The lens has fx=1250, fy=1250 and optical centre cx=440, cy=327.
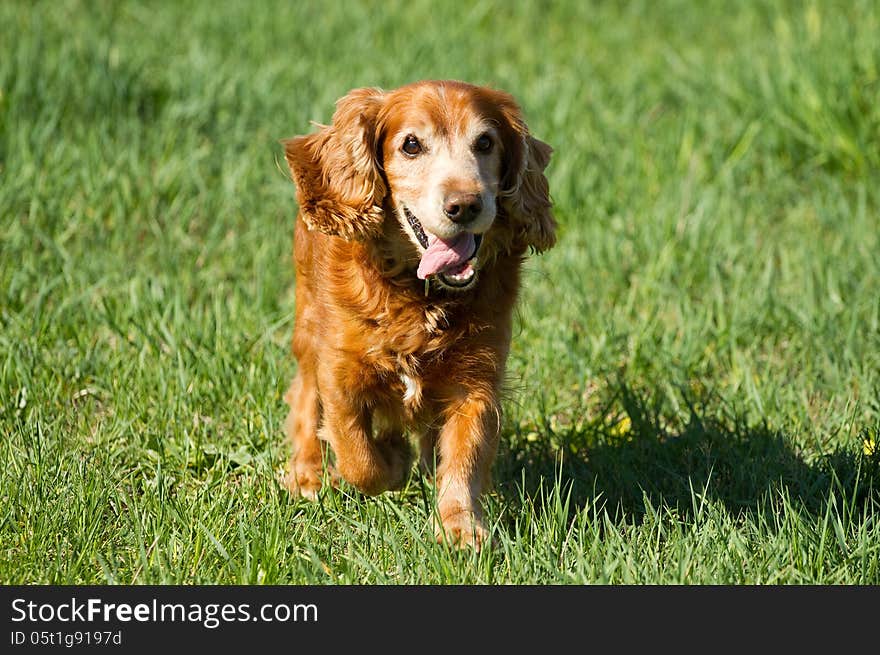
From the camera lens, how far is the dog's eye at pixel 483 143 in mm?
3528

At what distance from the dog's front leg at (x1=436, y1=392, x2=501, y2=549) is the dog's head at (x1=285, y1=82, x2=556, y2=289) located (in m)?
0.41

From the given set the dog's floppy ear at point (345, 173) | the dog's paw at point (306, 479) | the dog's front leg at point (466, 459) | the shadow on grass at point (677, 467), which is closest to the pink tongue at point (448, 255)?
the dog's floppy ear at point (345, 173)

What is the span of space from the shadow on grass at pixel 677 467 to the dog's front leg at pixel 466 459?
20cm

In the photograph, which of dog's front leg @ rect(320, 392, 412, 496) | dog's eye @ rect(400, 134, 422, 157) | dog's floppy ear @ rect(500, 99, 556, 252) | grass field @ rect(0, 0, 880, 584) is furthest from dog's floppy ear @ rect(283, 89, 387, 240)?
grass field @ rect(0, 0, 880, 584)

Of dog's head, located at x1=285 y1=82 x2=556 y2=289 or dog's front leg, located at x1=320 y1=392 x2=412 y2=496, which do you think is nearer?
dog's head, located at x1=285 y1=82 x2=556 y2=289

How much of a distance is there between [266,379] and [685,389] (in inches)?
59.3

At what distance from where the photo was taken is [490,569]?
10.6ft

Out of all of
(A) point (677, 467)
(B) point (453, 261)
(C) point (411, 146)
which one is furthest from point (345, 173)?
(A) point (677, 467)

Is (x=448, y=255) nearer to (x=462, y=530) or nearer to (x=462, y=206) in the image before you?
(x=462, y=206)

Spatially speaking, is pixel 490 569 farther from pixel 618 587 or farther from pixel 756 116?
pixel 756 116

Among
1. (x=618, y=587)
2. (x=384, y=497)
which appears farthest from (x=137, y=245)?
(x=618, y=587)

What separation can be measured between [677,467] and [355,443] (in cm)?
108

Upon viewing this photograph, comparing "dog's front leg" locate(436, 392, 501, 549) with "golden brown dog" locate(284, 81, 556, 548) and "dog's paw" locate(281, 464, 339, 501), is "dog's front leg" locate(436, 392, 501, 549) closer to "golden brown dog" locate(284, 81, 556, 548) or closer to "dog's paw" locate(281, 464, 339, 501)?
"golden brown dog" locate(284, 81, 556, 548)

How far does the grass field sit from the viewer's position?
11.3 feet
